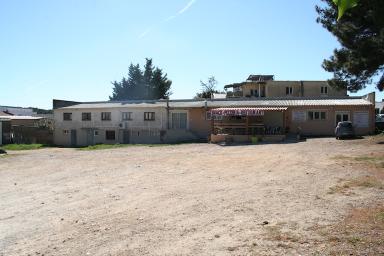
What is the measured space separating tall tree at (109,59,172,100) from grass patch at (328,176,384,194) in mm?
66292

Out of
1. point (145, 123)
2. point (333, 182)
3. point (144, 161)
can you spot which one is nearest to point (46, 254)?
point (333, 182)

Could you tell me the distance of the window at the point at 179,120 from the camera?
147 ft

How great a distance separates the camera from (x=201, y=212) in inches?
379

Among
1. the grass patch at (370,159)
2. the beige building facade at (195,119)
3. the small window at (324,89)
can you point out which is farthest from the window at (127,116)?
the grass patch at (370,159)

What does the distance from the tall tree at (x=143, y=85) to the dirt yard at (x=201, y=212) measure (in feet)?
200

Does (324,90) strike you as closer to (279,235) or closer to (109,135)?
(109,135)

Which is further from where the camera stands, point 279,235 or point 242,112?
point 242,112

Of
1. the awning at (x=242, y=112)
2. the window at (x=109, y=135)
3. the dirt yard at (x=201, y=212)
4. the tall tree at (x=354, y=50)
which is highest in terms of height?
the tall tree at (x=354, y=50)

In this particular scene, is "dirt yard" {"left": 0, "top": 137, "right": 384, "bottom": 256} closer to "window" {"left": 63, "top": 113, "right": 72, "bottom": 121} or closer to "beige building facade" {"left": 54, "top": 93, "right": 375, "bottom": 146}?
"beige building facade" {"left": 54, "top": 93, "right": 375, "bottom": 146}

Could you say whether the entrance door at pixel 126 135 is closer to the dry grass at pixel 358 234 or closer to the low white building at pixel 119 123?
the low white building at pixel 119 123

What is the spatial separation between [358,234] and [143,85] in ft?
242

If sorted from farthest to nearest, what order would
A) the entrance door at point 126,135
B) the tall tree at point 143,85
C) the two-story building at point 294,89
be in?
the tall tree at point 143,85, the two-story building at point 294,89, the entrance door at point 126,135

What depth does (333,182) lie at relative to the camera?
13.0 metres

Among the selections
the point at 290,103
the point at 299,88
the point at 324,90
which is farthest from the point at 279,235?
the point at 324,90
